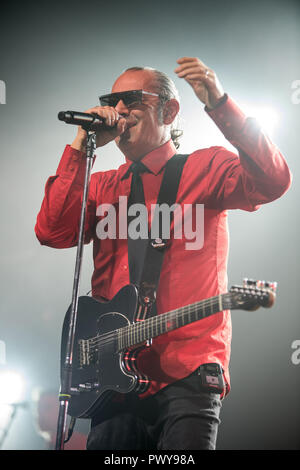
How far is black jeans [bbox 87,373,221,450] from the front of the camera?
1593 mm

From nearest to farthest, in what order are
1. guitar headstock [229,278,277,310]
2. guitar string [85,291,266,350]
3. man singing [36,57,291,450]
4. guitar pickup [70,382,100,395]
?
guitar headstock [229,278,277,310] < guitar string [85,291,266,350] < man singing [36,57,291,450] < guitar pickup [70,382,100,395]

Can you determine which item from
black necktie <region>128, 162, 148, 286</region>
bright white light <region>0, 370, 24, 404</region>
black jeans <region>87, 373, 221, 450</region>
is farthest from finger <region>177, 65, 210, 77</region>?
bright white light <region>0, 370, 24, 404</region>

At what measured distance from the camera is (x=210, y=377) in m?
1.63

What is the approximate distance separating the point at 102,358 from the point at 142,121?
105 cm

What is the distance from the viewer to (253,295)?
141 centimetres

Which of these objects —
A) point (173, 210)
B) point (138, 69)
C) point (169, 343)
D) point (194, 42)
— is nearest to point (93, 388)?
point (169, 343)

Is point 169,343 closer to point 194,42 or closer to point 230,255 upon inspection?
point 230,255

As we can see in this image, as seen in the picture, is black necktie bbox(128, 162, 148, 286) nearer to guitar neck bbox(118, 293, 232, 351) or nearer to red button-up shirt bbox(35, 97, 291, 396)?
red button-up shirt bbox(35, 97, 291, 396)

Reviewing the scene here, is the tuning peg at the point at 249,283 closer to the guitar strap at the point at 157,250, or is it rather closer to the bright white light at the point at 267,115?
the guitar strap at the point at 157,250

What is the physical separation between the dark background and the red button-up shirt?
0.85m

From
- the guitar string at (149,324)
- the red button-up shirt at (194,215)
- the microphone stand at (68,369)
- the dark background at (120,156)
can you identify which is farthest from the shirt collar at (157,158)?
the dark background at (120,156)

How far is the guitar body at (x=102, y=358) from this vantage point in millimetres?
1749

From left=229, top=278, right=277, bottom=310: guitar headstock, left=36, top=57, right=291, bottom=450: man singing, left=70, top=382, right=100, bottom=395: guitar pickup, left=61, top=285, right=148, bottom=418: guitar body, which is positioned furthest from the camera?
left=70, top=382, right=100, bottom=395: guitar pickup

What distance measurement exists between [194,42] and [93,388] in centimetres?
235
